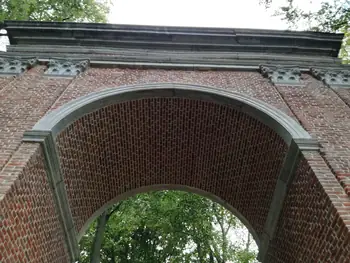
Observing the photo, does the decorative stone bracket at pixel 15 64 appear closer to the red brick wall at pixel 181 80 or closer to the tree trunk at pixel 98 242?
the red brick wall at pixel 181 80

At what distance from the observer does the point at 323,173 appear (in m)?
6.23

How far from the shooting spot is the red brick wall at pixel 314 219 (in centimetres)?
546

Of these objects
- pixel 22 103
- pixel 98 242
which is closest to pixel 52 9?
pixel 22 103

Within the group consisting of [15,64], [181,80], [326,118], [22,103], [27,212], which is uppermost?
[15,64]

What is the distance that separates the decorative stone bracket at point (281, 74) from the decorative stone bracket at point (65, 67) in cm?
455

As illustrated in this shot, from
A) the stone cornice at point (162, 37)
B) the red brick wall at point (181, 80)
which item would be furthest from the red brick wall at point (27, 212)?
the stone cornice at point (162, 37)

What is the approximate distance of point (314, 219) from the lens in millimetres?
6180

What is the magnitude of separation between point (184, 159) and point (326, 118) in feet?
11.9

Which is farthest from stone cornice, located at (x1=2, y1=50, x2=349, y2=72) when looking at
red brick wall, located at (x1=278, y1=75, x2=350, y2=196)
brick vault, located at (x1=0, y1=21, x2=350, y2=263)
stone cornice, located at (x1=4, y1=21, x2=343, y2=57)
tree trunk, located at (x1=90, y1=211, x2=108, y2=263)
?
tree trunk, located at (x1=90, y1=211, x2=108, y2=263)

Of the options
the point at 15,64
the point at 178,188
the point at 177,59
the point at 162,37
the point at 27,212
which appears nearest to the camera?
the point at 27,212

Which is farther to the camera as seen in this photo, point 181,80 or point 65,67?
point 65,67

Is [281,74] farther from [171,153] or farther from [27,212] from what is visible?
[27,212]

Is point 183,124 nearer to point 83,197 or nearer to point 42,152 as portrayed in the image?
point 83,197

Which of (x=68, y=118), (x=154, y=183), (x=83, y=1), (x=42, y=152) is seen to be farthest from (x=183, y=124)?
(x=83, y=1)
